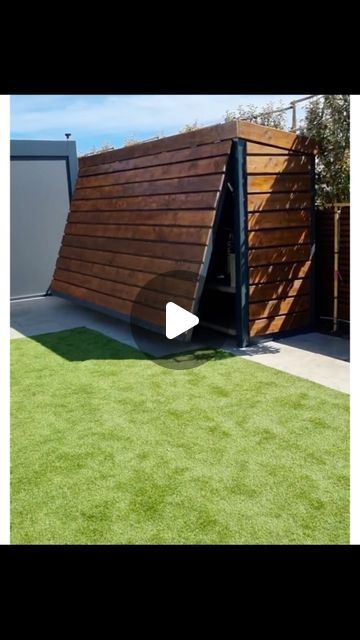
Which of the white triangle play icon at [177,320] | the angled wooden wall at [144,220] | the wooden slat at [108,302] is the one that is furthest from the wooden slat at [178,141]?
the wooden slat at [108,302]

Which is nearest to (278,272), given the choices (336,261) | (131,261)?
(336,261)

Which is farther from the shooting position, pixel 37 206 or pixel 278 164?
pixel 37 206

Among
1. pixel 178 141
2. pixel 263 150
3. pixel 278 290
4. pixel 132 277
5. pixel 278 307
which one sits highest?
pixel 178 141

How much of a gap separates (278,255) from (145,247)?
243cm

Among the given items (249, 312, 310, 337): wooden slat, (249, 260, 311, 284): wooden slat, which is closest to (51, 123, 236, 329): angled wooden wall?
(249, 260, 311, 284): wooden slat

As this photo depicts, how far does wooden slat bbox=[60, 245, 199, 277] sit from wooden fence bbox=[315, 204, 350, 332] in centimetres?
277

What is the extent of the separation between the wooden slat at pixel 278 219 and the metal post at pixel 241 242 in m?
0.20

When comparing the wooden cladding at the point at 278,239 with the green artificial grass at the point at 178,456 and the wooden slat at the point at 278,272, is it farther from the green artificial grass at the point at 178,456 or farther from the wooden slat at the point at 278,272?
the green artificial grass at the point at 178,456

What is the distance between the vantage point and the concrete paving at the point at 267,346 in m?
6.88

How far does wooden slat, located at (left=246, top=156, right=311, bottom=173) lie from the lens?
7884 mm

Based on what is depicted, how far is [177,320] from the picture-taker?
8086 millimetres

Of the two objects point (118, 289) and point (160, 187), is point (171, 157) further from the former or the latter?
point (118, 289)
